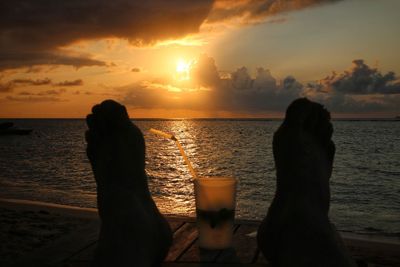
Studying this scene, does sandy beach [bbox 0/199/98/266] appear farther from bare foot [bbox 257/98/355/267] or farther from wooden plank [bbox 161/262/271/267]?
bare foot [bbox 257/98/355/267]

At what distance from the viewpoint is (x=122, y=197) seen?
6.52ft

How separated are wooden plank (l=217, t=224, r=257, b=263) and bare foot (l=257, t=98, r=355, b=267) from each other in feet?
0.61

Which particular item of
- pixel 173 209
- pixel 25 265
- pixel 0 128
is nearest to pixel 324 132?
pixel 25 265

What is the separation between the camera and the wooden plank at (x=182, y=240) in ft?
7.39

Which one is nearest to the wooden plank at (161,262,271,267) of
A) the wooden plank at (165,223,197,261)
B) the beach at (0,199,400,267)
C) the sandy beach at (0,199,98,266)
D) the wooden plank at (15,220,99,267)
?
the wooden plank at (165,223,197,261)

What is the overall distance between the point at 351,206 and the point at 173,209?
5209 millimetres

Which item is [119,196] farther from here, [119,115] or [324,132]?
[324,132]

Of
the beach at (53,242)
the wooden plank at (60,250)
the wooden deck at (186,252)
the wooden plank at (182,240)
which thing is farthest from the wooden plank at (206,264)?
the wooden plank at (60,250)

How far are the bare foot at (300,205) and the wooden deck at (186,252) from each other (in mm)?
230

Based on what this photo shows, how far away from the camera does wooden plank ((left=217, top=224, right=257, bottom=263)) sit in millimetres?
2117

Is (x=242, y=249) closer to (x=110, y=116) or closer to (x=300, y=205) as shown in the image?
(x=300, y=205)

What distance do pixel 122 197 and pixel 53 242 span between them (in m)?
1.12

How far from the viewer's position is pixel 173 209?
419 inches

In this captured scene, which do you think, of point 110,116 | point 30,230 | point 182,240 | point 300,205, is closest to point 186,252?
point 182,240
